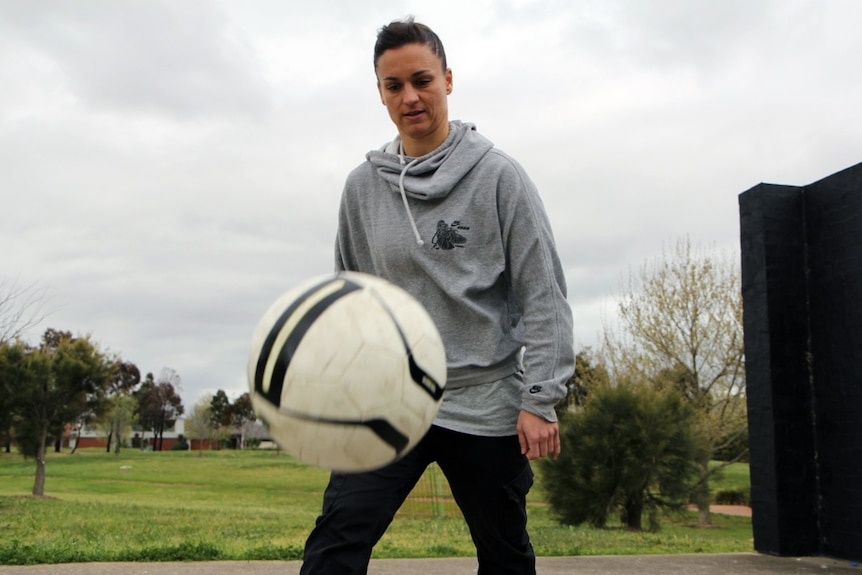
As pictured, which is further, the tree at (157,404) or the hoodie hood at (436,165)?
the tree at (157,404)

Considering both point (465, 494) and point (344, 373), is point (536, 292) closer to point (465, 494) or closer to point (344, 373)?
point (465, 494)

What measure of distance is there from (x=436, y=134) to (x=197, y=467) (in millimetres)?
37580

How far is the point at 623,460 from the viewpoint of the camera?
42.7 ft

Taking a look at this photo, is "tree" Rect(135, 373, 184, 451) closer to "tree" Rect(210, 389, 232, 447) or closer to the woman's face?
"tree" Rect(210, 389, 232, 447)

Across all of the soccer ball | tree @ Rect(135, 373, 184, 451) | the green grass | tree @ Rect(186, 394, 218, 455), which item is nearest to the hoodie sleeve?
the soccer ball

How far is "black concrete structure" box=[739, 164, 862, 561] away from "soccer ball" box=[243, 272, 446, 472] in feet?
17.3

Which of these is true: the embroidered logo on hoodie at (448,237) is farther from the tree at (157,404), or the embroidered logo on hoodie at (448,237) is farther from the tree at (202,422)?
the tree at (157,404)

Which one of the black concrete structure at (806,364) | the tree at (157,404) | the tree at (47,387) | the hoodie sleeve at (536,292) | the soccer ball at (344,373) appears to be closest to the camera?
the soccer ball at (344,373)

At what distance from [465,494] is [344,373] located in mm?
980

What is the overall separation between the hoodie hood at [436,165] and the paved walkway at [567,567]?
3061 millimetres

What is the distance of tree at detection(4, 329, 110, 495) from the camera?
54.7 feet

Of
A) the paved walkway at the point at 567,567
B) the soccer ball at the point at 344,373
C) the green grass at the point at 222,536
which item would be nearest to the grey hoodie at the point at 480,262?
the soccer ball at the point at 344,373

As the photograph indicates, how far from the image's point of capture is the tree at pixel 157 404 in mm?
74188

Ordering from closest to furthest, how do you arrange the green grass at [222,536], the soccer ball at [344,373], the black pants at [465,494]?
the soccer ball at [344,373]
the black pants at [465,494]
the green grass at [222,536]
